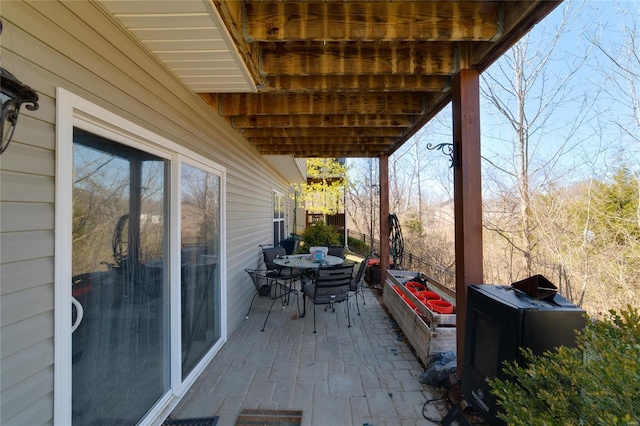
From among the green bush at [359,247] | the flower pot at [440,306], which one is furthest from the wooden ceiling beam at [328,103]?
the green bush at [359,247]

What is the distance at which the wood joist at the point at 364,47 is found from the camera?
5.96 ft

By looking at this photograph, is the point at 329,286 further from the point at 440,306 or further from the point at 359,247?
the point at 359,247

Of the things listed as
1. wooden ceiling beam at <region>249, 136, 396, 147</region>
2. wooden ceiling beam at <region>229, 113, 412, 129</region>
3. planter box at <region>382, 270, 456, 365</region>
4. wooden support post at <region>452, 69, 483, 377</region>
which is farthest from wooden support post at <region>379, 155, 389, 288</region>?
wooden support post at <region>452, 69, 483, 377</region>

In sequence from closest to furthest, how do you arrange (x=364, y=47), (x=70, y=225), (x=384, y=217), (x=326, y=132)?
(x=70, y=225)
(x=364, y=47)
(x=326, y=132)
(x=384, y=217)

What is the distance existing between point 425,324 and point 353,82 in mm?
2447

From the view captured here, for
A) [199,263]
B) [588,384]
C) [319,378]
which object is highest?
[199,263]

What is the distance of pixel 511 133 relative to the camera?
5746 millimetres

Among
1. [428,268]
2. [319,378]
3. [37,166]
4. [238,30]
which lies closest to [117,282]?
[37,166]

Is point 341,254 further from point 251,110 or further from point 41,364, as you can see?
point 41,364

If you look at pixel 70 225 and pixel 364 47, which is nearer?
pixel 70 225

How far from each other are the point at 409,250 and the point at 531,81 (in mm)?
5067

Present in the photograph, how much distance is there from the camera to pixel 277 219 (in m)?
8.10

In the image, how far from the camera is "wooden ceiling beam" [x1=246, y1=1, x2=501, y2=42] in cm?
182

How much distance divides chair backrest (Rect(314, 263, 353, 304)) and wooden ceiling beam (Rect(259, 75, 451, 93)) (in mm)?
2260
